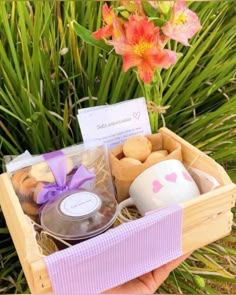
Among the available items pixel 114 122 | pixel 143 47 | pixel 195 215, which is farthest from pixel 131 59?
pixel 195 215

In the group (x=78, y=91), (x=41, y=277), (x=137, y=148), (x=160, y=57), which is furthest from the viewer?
(x=78, y=91)

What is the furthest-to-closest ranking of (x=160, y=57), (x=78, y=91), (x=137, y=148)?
1. (x=78, y=91)
2. (x=137, y=148)
3. (x=160, y=57)

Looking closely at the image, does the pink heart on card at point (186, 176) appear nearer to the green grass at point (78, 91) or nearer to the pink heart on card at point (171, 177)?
the pink heart on card at point (171, 177)

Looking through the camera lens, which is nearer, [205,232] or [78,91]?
[205,232]

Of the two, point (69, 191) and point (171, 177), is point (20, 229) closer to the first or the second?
point (69, 191)

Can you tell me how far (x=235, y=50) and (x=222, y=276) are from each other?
1.80 ft

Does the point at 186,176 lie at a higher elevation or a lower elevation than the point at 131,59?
lower

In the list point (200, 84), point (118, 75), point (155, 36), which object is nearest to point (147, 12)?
point (155, 36)

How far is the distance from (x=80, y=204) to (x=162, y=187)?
142mm

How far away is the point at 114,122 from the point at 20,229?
0.28 m

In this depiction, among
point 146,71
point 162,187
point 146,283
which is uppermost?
point 146,71

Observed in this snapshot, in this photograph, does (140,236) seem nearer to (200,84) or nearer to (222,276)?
(222,276)

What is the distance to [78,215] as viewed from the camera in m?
0.73

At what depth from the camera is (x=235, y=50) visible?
3.92 ft
